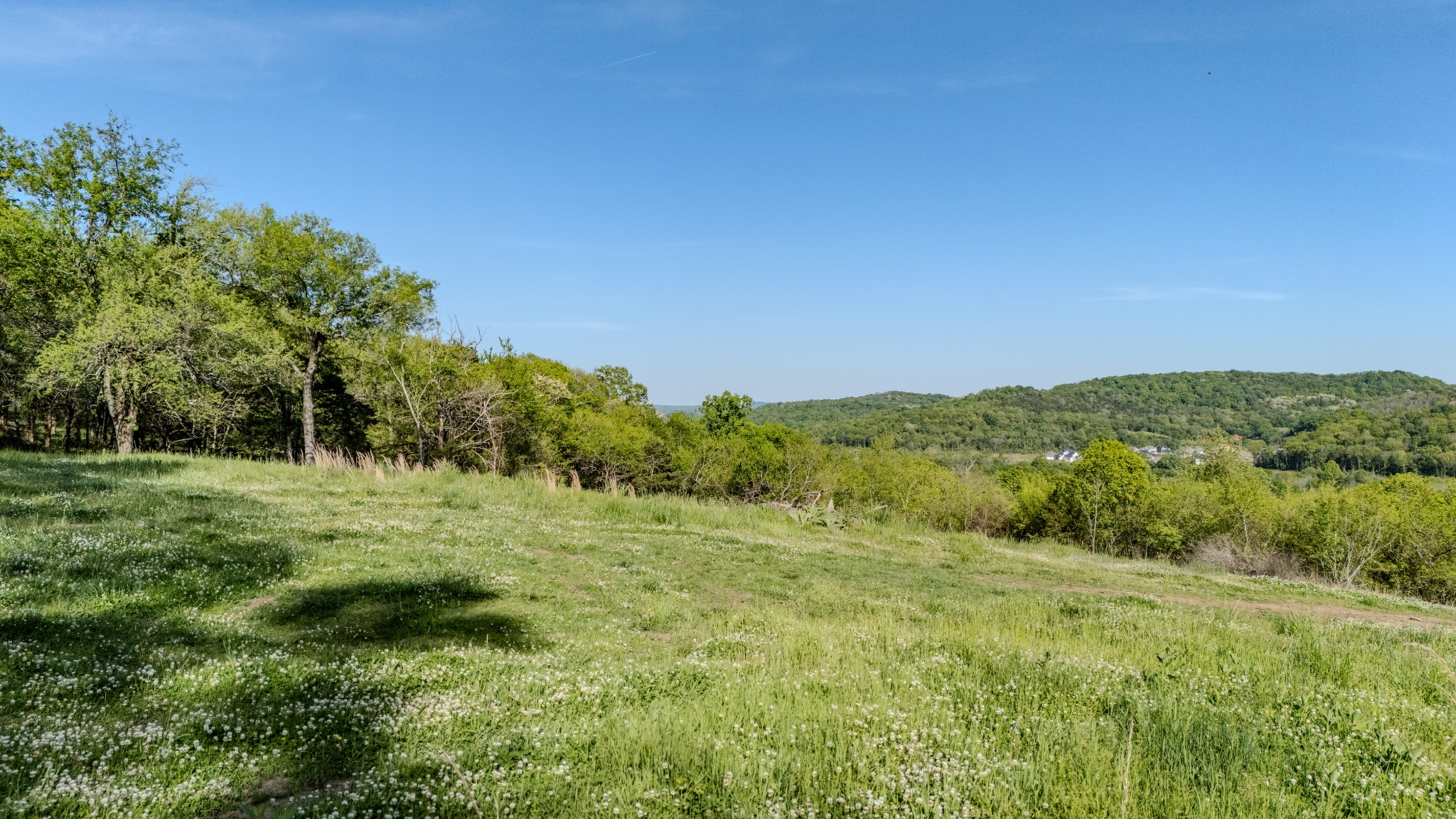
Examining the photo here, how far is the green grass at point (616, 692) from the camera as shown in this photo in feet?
15.5

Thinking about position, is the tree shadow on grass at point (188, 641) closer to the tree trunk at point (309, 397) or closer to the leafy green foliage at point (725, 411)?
the tree trunk at point (309, 397)

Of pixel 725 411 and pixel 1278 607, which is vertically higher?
pixel 725 411

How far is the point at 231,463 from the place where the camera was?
1033 inches

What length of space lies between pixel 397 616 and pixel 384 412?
33.8 m

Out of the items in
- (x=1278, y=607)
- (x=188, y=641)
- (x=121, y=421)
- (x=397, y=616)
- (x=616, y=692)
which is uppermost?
(x=121, y=421)

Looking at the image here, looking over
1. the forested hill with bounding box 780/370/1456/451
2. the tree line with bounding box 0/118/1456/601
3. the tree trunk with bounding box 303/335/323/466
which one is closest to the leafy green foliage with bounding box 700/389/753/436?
the tree line with bounding box 0/118/1456/601

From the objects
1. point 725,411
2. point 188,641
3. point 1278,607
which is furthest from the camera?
point 725,411

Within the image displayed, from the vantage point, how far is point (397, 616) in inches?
380

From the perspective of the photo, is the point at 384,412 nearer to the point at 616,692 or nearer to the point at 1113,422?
the point at 616,692

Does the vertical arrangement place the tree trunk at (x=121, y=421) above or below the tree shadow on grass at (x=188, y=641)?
above

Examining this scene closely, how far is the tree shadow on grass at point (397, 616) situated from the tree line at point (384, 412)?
18255 millimetres

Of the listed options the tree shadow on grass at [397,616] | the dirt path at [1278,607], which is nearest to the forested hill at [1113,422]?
the dirt path at [1278,607]

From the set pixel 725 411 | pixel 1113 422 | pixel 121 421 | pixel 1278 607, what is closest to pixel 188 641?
pixel 1278 607

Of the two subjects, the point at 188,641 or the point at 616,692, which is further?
the point at 188,641
